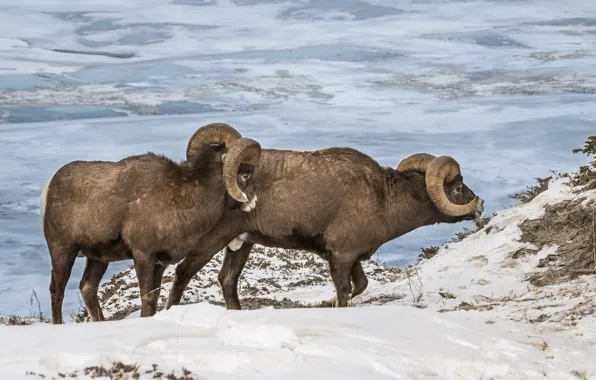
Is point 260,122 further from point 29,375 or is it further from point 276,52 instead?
point 29,375

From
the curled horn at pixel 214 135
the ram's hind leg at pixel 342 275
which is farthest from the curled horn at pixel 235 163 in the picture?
the ram's hind leg at pixel 342 275

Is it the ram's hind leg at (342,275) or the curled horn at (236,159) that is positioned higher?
→ the curled horn at (236,159)

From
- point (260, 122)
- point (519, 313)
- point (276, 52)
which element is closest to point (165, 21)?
point (276, 52)

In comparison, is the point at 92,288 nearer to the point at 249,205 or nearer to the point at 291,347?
the point at 249,205

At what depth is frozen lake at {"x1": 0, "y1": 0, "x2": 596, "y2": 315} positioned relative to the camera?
38.1 meters

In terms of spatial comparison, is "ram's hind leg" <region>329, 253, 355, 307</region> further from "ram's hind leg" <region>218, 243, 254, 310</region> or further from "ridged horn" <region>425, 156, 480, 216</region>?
"ridged horn" <region>425, 156, 480, 216</region>

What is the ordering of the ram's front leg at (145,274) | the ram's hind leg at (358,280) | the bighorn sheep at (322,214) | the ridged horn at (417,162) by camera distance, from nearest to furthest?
the ram's front leg at (145,274) < the bighorn sheep at (322,214) < the ram's hind leg at (358,280) < the ridged horn at (417,162)

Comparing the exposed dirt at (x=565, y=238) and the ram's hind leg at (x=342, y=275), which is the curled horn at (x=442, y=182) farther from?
the ram's hind leg at (x=342, y=275)

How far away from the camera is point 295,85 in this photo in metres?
53.1

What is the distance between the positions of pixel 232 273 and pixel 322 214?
65.6 inches

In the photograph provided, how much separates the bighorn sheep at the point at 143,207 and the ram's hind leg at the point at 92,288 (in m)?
0.07

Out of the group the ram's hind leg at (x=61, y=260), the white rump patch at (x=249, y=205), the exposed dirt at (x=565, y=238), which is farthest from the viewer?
the exposed dirt at (x=565, y=238)

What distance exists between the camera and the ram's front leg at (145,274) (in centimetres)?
1248

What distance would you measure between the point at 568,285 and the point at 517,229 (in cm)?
397
